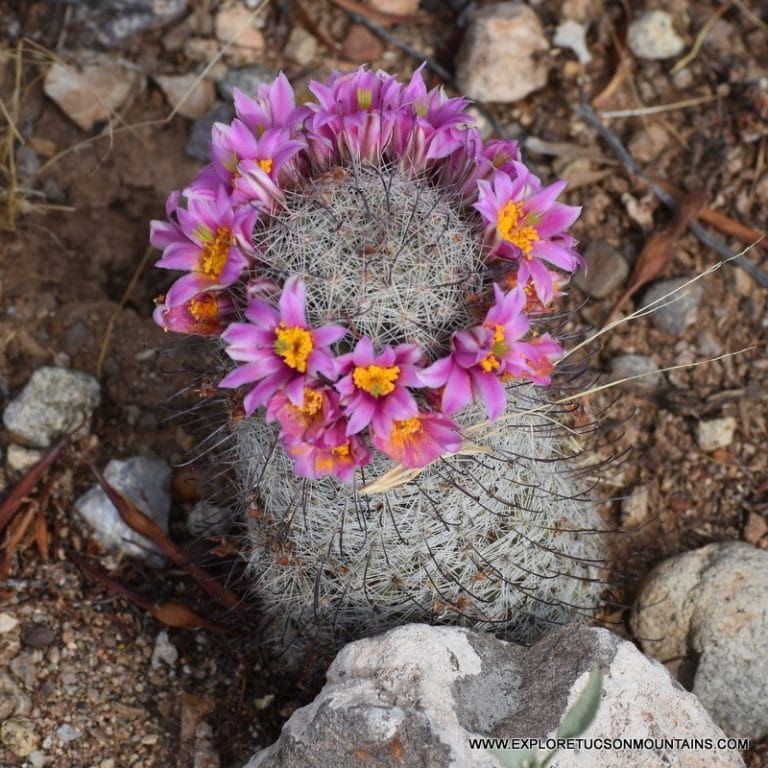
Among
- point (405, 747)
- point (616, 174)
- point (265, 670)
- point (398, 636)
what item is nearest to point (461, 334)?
point (398, 636)

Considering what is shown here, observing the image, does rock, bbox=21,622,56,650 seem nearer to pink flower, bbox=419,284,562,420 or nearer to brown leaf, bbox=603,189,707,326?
pink flower, bbox=419,284,562,420

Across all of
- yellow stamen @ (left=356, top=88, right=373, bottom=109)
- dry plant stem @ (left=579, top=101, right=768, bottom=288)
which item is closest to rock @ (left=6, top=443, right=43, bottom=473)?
yellow stamen @ (left=356, top=88, right=373, bottom=109)

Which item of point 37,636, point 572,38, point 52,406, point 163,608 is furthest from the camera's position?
point 572,38

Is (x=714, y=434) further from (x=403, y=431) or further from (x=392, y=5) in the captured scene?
(x=392, y=5)

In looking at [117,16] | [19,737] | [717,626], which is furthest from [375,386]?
[117,16]

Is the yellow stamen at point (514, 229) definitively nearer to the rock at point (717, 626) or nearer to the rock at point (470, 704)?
the rock at point (470, 704)

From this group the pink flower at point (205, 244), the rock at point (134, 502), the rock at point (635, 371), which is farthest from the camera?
the rock at point (635, 371)

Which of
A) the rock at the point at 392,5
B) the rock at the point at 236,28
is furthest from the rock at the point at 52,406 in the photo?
the rock at the point at 392,5

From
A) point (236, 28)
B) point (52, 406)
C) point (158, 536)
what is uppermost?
point (236, 28)
